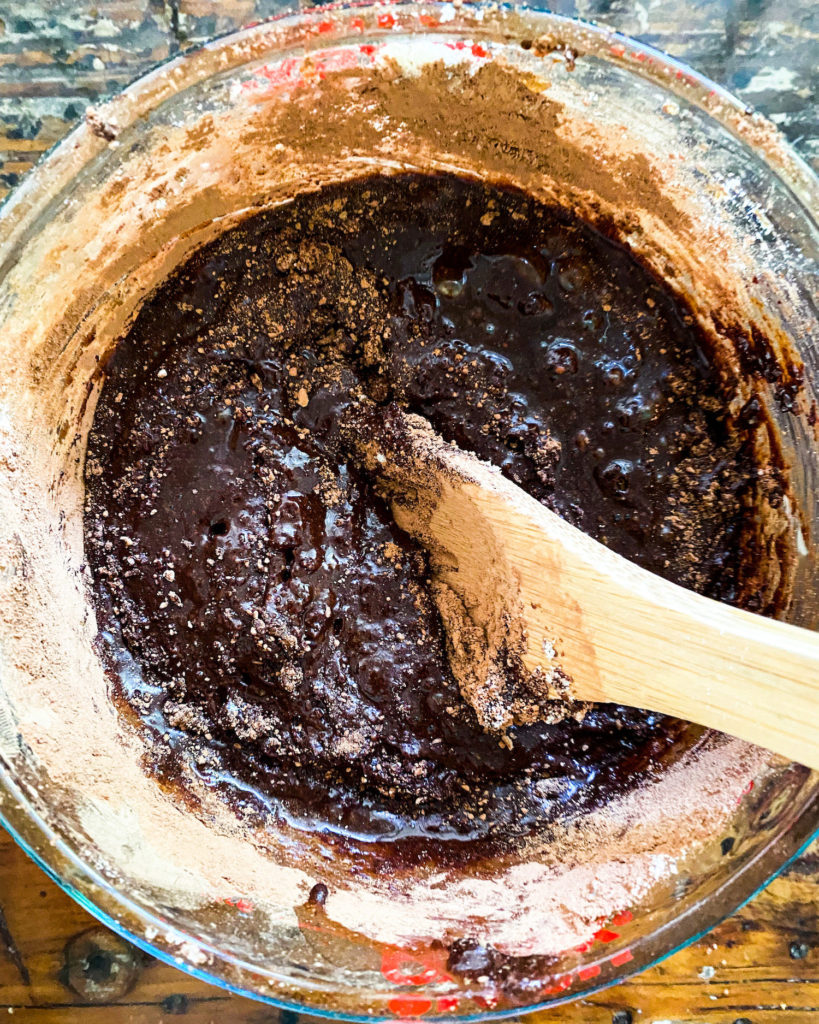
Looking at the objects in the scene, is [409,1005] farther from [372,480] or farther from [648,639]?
[372,480]

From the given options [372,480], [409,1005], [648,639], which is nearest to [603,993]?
[409,1005]

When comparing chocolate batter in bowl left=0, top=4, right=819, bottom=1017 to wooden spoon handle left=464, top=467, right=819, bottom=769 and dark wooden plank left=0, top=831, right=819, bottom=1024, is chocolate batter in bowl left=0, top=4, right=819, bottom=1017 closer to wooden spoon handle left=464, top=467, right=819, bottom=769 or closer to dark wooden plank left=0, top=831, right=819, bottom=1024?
wooden spoon handle left=464, top=467, right=819, bottom=769

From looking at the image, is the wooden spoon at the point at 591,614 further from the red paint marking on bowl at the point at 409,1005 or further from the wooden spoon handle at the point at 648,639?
the red paint marking on bowl at the point at 409,1005

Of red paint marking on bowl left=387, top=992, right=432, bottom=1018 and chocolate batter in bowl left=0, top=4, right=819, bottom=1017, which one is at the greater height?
chocolate batter in bowl left=0, top=4, right=819, bottom=1017

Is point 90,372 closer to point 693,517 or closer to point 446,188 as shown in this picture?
point 446,188

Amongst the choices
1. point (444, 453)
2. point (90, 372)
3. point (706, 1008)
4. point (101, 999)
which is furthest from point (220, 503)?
point (706, 1008)

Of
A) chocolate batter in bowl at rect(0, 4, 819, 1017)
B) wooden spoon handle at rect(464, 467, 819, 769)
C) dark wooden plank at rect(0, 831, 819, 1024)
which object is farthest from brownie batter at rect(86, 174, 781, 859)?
dark wooden plank at rect(0, 831, 819, 1024)
